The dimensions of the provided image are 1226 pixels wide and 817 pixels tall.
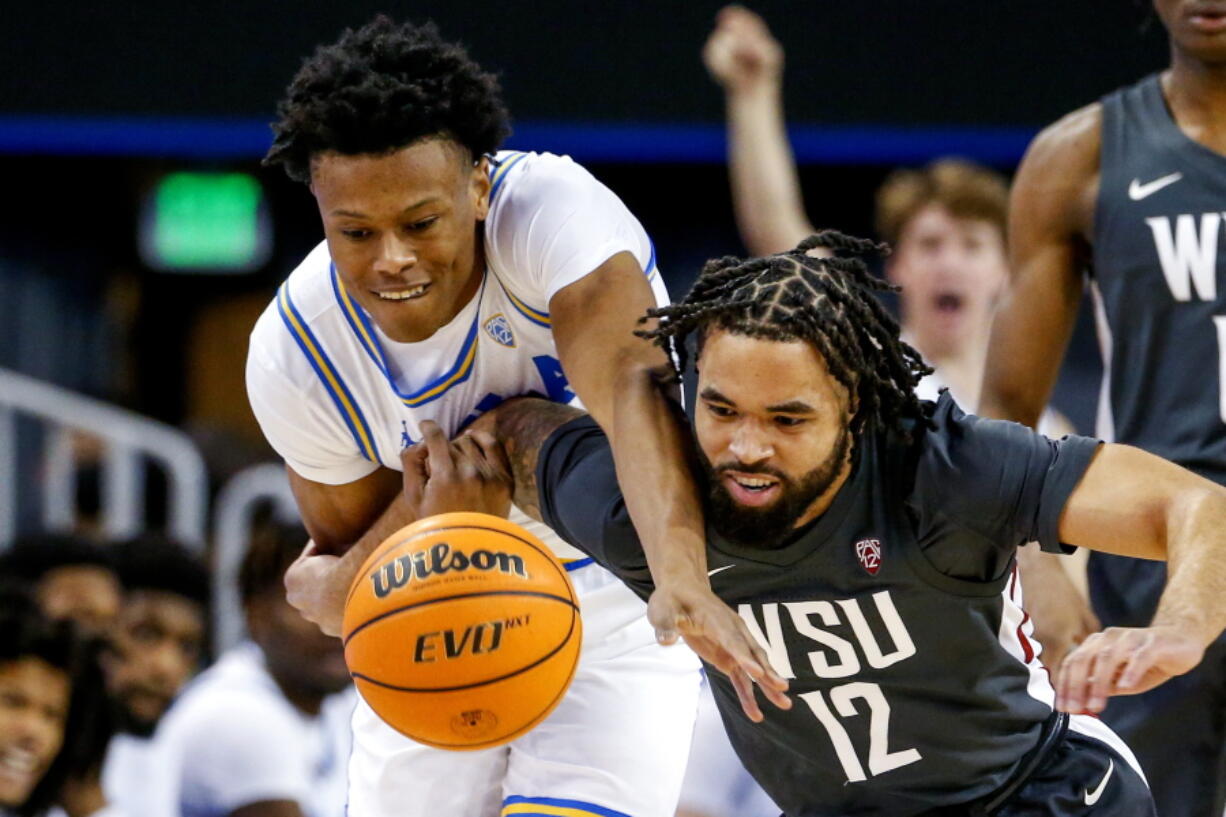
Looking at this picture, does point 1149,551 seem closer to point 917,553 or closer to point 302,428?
point 917,553

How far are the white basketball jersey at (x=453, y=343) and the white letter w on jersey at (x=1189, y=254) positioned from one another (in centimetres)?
107

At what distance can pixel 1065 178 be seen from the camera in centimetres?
408

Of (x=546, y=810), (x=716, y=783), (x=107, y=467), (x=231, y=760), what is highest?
(x=546, y=810)

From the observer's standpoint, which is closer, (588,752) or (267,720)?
(588,752)

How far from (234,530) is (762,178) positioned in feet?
10.4

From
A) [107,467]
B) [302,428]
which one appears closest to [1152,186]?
[302,428]

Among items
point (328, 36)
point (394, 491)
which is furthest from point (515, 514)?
point (328, 36)

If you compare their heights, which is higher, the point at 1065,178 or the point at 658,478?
the point at 1065,178

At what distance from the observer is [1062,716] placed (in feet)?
11.3

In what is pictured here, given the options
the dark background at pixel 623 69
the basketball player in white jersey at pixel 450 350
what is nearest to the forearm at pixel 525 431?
the basketball player in white jersey at pixel 450 350

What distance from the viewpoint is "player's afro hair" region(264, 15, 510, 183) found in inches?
140

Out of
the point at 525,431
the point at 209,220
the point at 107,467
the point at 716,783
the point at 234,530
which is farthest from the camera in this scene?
the point at 209,220

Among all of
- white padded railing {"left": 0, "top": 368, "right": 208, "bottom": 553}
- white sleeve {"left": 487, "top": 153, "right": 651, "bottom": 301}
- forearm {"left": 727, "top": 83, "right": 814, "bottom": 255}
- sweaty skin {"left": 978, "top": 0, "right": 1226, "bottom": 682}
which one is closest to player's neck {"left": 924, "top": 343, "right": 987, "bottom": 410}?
forearm {"left": 727, "top": 83, "right": 814, "bottom": 255}

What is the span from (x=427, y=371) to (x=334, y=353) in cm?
21
